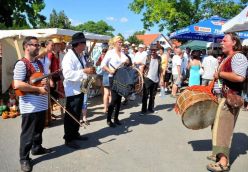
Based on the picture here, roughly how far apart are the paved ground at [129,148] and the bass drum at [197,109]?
2.10 ft

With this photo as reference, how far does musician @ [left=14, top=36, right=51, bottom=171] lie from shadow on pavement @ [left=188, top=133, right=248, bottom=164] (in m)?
2.82

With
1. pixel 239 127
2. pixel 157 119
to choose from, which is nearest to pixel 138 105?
pixel 157 119

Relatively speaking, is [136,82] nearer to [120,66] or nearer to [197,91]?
[120,66]

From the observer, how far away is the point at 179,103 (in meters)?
5.21

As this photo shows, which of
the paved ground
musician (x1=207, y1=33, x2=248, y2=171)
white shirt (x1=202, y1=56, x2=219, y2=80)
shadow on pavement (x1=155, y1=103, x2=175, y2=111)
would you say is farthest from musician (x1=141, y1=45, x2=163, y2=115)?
musician (x1=207, y1=33, x2=248, y2=171)

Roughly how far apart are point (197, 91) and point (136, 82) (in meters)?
1.90

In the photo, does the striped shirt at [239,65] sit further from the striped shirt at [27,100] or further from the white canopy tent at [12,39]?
the white canopy tent at [12,39]

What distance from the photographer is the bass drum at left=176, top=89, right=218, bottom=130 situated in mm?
4895

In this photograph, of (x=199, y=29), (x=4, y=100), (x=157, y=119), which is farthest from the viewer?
(x=199, y=29)

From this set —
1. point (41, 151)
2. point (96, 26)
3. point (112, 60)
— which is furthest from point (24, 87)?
point (96, 26)

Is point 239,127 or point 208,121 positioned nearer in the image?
point 208,121

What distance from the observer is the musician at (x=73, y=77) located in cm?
536

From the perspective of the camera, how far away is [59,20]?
60.2 meters

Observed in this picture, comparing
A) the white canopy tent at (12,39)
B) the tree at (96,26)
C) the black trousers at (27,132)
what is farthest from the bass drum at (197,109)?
the tree at (96,26)
